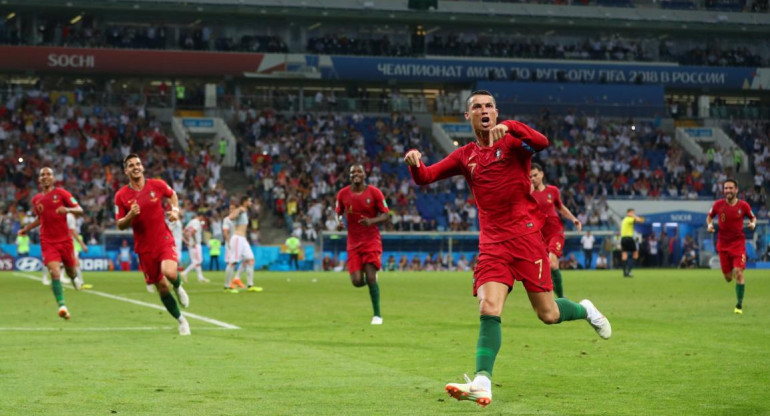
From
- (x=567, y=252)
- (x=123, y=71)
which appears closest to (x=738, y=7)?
(x=567, y=252)

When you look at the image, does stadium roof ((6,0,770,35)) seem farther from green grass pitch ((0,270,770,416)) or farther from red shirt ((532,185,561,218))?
red shirt ((532,185,561,218))

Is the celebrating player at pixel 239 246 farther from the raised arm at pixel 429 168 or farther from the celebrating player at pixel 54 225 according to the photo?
the raised arm at pixel 429 168

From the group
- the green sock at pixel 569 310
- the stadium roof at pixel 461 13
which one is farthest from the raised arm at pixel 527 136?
the stadium roof at pixel 461 13

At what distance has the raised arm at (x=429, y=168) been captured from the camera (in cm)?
965

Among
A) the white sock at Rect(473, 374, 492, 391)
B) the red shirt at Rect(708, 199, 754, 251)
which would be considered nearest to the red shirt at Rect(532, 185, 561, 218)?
the red shirt at Rect(708, 199, 754, 251)

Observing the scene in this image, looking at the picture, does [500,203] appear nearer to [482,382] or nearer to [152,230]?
[482,382]

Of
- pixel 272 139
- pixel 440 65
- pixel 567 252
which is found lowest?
pixel 567 252

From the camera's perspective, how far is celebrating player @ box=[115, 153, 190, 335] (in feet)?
57.2

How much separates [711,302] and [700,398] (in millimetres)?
16338

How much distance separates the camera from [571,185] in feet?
204

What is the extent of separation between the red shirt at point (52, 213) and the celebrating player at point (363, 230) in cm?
544

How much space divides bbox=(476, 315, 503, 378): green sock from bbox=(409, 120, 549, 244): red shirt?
79 centimetres

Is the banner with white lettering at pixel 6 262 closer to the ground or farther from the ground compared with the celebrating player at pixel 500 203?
closer to the ground

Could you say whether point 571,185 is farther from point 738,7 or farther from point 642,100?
point 738,7
